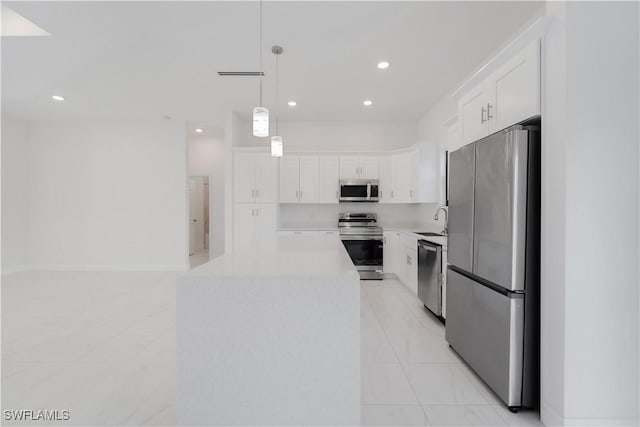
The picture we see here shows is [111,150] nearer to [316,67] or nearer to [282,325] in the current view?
[316,67]

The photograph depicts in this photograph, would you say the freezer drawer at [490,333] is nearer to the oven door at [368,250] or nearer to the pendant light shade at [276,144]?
the pendant light shade at [276,144]

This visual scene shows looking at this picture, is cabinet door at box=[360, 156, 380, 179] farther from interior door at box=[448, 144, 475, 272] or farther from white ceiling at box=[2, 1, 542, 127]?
interior door at box=[448, 144, 475, 272]

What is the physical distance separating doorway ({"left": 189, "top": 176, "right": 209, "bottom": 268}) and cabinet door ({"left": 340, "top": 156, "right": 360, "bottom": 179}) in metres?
4.12

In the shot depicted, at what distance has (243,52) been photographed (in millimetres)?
3104

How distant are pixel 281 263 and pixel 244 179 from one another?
12.2 feet

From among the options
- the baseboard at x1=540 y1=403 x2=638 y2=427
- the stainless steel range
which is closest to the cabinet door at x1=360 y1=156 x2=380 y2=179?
the stainless steel range

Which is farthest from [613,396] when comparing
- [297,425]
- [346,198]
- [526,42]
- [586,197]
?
[346,198]

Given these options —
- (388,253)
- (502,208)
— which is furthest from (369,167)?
(502,208)

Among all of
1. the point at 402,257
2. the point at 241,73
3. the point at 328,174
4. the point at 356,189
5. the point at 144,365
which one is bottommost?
the point at 144,365

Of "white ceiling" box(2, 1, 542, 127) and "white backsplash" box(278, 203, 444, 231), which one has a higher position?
"white ceiling" box(2, 1, 542, 127)

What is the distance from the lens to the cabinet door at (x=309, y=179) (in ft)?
17.3

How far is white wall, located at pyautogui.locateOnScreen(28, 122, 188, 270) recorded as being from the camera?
5.85 meters

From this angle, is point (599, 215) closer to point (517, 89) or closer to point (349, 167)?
point (517, 89)

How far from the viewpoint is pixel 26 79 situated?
3.83 metres
